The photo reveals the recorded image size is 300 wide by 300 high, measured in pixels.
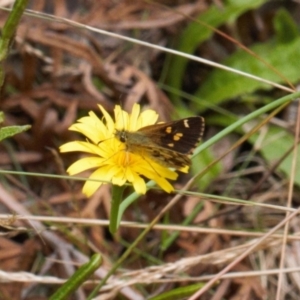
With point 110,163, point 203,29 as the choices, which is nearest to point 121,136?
point 110,163

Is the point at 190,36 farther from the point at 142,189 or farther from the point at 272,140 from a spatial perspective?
the point at 142,189

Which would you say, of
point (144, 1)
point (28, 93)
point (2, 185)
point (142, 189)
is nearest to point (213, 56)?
point (144, 1)

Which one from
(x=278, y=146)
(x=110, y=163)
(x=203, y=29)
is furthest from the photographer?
(x=203, y=29)

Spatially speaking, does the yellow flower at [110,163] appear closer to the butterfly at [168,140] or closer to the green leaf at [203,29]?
the butterfly at [168,140]

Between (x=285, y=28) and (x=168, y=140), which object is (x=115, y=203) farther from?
(x=285, y=28)

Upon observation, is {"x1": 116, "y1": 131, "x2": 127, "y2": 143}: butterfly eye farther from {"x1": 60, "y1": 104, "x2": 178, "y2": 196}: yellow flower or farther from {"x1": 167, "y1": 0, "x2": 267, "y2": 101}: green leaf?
{"x1": 167, "y1": 0, "x2": 267, "y2": 101}: green leaf

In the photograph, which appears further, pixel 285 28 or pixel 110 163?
pixel 285 28
